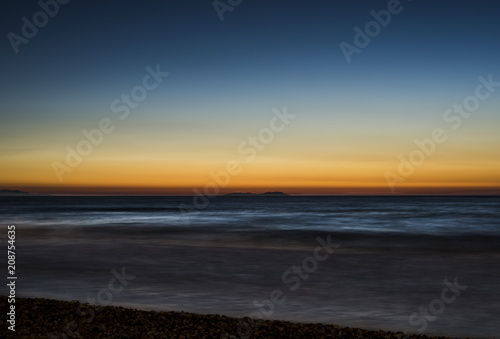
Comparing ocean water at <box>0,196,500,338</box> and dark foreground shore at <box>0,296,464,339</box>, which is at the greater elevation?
dark foreground shore at <box>0,296,464,339</box>

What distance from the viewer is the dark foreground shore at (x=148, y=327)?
5984mm

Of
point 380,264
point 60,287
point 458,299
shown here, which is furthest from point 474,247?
point 60,287

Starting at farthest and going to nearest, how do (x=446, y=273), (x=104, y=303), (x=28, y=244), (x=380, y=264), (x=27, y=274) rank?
(x=28, y=244) → (x=380, y=264) → (x=446, y=273) → (x=27, y=274) → (x=104, y=303)

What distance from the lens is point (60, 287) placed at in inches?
386

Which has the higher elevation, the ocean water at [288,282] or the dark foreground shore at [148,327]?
the dark foreground shore at [148,327]

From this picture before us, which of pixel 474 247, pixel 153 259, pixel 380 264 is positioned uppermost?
pixel 153 259

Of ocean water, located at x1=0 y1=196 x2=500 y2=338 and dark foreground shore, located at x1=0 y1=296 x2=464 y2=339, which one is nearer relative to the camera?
dark foreground shore, located at x1=0 y1=296 x2=464 y2=339

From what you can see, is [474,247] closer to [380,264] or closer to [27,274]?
[380,264]

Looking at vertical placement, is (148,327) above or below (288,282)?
above

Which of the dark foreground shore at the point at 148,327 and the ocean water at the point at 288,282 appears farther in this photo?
the ocean water at the point at 288,282

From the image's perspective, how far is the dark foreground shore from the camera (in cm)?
598

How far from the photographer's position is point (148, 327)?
624 centimetres

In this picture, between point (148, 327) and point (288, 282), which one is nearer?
point (148, 327)

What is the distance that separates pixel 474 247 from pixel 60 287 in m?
17.8
